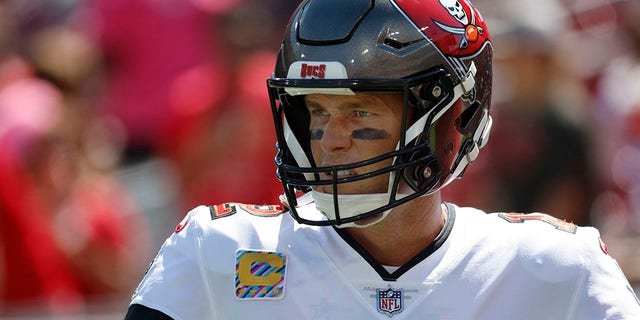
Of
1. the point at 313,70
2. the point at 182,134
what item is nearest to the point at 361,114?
the point at 313,70

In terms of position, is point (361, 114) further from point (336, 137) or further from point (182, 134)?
point (182, 134)

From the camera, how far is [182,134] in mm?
6891

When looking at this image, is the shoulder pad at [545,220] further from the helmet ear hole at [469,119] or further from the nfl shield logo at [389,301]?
the nfl shield logo at [389,301]

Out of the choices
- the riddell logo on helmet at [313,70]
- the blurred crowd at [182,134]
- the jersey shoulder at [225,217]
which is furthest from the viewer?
the blurred crowd at [182,134]

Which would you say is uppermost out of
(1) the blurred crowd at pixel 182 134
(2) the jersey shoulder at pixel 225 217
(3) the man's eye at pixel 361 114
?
(3) the man's eye at pixel 361 114

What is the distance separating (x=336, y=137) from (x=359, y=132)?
0.06m

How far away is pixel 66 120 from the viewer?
614 cm

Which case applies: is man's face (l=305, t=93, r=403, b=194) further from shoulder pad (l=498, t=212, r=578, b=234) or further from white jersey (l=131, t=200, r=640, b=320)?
shoulder pad (l=498, t=212, r=578, b=234)

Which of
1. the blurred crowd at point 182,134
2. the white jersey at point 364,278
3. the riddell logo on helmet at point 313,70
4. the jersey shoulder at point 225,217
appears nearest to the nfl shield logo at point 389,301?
the white jersey at point 364,278

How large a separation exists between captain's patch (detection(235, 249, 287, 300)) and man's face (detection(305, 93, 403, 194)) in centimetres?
24

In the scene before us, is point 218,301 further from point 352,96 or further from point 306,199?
point 352,96

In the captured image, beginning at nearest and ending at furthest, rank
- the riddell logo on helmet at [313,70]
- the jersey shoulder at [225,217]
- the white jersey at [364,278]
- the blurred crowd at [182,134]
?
the riddell logo on helmet at [313,70], the white jersey at [364,278], the jersey shoulder at [225,217], the blurred crowd at [182,134]

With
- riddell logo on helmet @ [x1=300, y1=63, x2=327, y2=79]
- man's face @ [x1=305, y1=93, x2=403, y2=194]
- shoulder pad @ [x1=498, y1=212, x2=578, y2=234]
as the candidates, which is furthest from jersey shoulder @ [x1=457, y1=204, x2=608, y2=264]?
riddell logo on helmet @ [x1=300, y1=63, x2=327, y2=79]

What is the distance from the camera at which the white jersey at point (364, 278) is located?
3.32m
